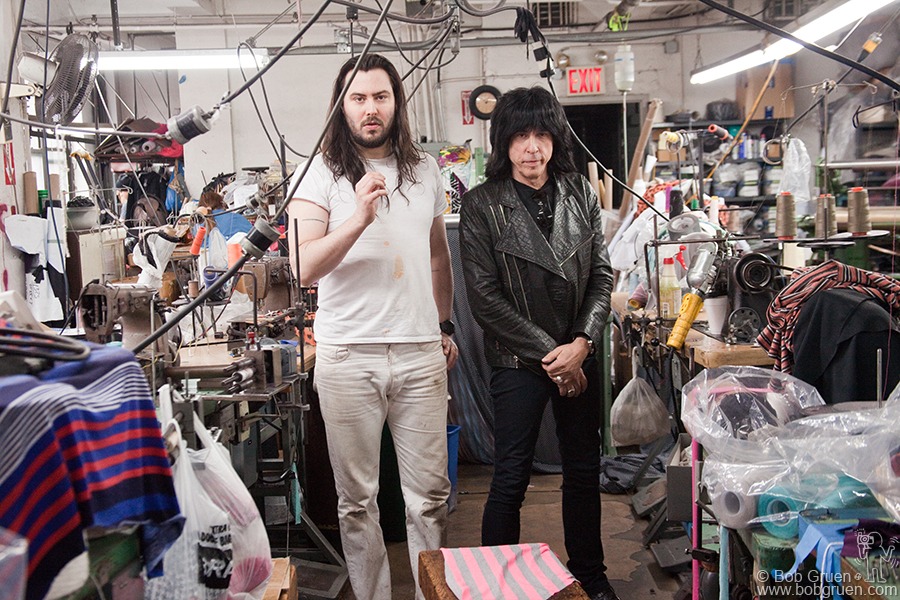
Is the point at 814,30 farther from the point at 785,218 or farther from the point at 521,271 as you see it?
the point at 521,271

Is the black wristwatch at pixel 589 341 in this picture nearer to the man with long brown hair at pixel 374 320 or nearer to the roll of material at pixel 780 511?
the man with long brown hair at pixel 374 320

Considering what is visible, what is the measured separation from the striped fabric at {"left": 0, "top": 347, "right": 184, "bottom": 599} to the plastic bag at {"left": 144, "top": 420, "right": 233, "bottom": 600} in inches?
4.8

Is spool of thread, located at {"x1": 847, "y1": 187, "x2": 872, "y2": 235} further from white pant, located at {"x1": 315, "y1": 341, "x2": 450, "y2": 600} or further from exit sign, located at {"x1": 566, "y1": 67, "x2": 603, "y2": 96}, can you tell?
exit sign, located at {"x1": 566, "y1": 67, "x2": 603, "y2": 96}

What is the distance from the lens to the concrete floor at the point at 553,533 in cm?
306

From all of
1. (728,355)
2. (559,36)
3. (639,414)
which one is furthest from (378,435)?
(559,36)

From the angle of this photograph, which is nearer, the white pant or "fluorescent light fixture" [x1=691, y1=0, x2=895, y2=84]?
the white pant

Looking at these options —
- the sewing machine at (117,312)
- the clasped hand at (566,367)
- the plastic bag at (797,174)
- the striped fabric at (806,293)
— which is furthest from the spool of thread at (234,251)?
the plastic bag at (797,174)

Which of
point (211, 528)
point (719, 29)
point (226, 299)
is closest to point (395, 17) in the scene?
point (211, 528)

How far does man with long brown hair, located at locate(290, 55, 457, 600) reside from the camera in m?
2.29

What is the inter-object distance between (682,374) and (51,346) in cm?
253

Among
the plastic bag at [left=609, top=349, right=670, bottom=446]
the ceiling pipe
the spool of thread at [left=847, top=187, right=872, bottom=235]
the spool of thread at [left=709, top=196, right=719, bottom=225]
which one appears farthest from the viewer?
the ceiling pipe

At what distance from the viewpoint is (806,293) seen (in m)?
2.24

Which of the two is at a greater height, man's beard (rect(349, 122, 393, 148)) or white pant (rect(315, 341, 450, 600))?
man's beard (rect(349, 122, 393, 148))

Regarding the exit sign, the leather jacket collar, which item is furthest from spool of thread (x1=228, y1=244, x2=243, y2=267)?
the exit sign
